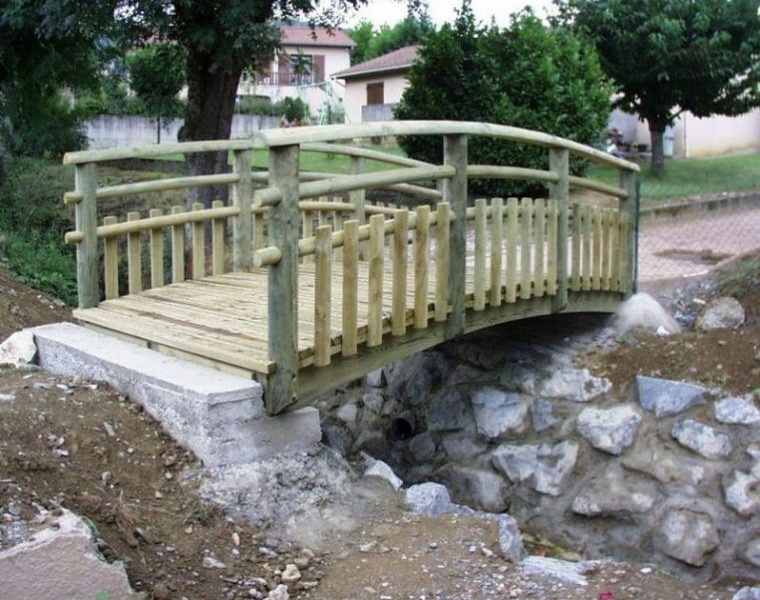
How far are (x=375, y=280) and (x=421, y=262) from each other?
1.65ft

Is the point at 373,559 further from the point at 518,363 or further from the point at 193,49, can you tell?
the point at 193,49

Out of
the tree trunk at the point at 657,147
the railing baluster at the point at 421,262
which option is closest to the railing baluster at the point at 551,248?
the railing baluster at the point at 421,262

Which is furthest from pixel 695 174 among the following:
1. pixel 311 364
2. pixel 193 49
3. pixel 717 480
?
pixel 311 364

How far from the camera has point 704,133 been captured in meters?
24.5

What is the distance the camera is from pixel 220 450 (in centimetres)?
480

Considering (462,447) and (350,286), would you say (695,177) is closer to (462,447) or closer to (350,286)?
(462,447)

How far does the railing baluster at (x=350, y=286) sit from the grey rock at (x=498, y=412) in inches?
111

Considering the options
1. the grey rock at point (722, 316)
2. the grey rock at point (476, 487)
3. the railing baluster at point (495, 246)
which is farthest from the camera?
the grey rock at point (722, 316)

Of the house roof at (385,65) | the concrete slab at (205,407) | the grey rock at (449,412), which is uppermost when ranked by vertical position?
the house roof at (385,65)

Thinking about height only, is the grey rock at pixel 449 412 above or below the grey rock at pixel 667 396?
below

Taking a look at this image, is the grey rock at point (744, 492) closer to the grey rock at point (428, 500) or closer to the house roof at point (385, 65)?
the grey rock at point (428, 500)

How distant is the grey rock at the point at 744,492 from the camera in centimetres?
661

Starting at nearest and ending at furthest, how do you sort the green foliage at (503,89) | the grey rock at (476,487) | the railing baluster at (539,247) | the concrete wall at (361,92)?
the railing baluster at (539,247)
the grey rock at (476,487)
the green foliage at (503,89)
the concrete wall at (361,92)

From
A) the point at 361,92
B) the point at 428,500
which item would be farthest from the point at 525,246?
the point at 361,92
